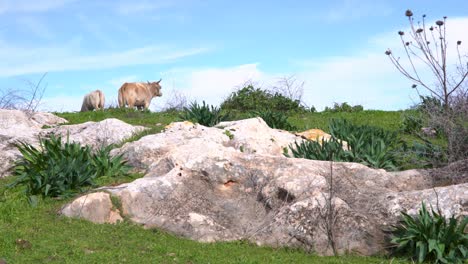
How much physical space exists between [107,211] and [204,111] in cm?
735

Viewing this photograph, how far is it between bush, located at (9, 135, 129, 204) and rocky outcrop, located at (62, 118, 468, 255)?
931 mm

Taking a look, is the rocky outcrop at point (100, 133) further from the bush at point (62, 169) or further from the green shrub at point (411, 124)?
the green shrub at point (411, 124)

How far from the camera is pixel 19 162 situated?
42.7ft

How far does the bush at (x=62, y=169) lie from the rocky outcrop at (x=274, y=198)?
3.05 ft

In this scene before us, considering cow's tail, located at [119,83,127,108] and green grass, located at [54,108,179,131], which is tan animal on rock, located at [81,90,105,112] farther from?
green grass, located at [54,108,179,131]

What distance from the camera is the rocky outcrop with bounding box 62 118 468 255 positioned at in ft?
31.0

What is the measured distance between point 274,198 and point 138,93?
19.3 meters

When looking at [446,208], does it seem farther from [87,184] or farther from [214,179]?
[87,184]

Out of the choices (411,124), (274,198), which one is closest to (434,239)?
(274,198)

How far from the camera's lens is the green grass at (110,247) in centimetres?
844

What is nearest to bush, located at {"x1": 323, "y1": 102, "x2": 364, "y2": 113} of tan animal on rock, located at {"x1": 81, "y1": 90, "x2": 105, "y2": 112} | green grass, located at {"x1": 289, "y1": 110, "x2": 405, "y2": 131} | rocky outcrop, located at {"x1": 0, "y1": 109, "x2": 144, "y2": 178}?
green grass, located at {"x1": 289, "y1": 110, "x2": 405, "y2": 131}

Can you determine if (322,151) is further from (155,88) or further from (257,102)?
(155,88)

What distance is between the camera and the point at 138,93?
28.9 m

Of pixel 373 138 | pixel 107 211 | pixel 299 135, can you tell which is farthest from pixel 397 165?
pixel 107 211
